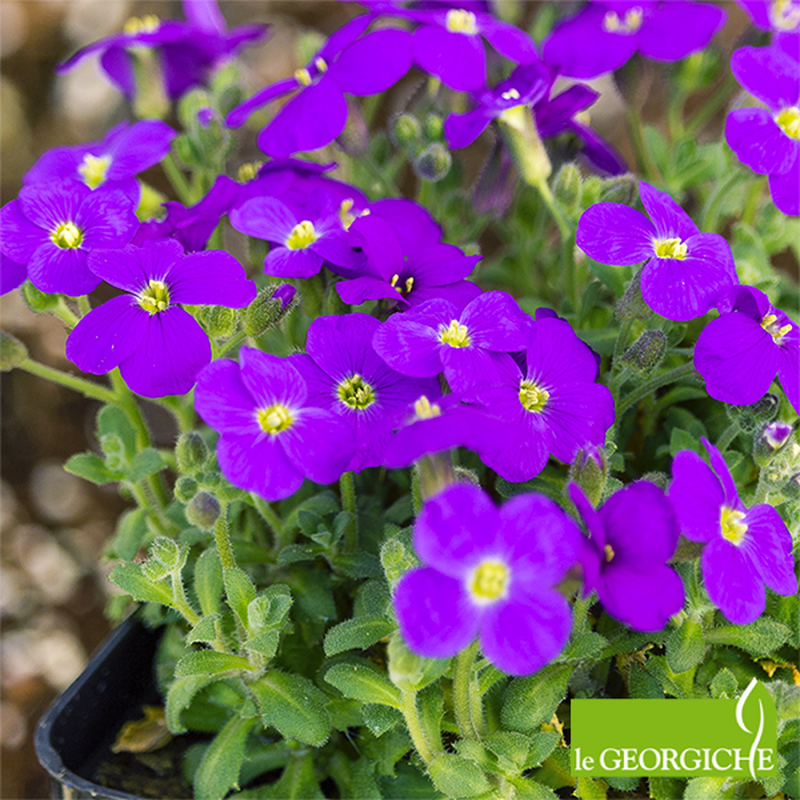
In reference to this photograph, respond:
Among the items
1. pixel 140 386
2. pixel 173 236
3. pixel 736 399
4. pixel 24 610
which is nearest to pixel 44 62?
pixel 24 610

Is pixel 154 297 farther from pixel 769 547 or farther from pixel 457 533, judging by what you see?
pixel 769 547

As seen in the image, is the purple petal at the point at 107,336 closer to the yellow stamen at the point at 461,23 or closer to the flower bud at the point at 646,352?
the flower bud at the point at 646,352

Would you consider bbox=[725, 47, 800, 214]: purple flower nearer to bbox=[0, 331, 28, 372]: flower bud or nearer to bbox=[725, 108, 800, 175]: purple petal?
bbox=[725, 108, 800, 175]: purple petal

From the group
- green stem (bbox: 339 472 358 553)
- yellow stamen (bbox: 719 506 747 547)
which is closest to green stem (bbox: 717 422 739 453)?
yellow stamen (bbox: 719 506 747 547)

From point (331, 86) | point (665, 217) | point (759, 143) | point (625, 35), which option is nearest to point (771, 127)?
point (759, 143)

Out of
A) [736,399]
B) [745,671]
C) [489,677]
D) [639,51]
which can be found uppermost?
[639,51]

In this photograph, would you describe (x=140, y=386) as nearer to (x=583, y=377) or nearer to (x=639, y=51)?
(x=583, y=377)

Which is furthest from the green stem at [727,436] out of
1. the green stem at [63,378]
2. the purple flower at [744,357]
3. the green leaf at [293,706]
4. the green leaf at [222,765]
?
the green stem at [63,378]
